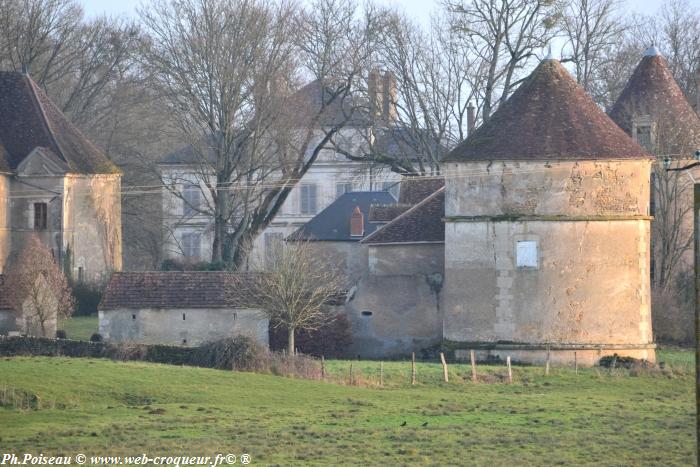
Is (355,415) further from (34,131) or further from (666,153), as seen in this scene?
(34,131)

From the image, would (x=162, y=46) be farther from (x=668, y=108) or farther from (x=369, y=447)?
(x=369, y=447)

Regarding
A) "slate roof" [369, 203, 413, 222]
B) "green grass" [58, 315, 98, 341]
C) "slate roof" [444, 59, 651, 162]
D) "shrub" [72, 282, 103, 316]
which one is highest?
"slate roof" [444, 59, 651, 162]

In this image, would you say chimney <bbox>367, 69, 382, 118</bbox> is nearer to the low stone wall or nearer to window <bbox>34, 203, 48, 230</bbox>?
window <bbox>34, 203, 48, 230</bbox>

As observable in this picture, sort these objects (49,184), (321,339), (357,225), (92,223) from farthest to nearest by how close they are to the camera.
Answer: (92,223) < (357,225) < (49,184) < (321,339)

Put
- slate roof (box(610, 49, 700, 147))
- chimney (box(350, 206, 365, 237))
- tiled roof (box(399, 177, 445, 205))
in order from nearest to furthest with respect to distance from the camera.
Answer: slate roof (box(610, 49, 700, 147)) < tiled roof (box(399, 177, 445, 205)) < chimney (box(350, 206, 365, 237))

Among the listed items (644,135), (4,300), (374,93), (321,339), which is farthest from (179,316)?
(374,93)

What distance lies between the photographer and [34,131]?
5259 centimetres

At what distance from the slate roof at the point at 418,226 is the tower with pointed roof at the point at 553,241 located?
266 centimetres

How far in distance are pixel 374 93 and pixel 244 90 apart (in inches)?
217

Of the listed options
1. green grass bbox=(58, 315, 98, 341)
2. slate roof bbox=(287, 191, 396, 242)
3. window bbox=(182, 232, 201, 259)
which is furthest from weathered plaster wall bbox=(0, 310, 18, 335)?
window bbox=(182, 232, 201, 259)

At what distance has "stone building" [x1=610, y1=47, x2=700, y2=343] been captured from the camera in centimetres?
4688

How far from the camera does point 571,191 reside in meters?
39.1

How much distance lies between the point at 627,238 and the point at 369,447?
16.6 metres

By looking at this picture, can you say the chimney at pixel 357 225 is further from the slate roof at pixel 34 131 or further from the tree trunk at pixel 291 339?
the tree trunk at pixel 291 339
